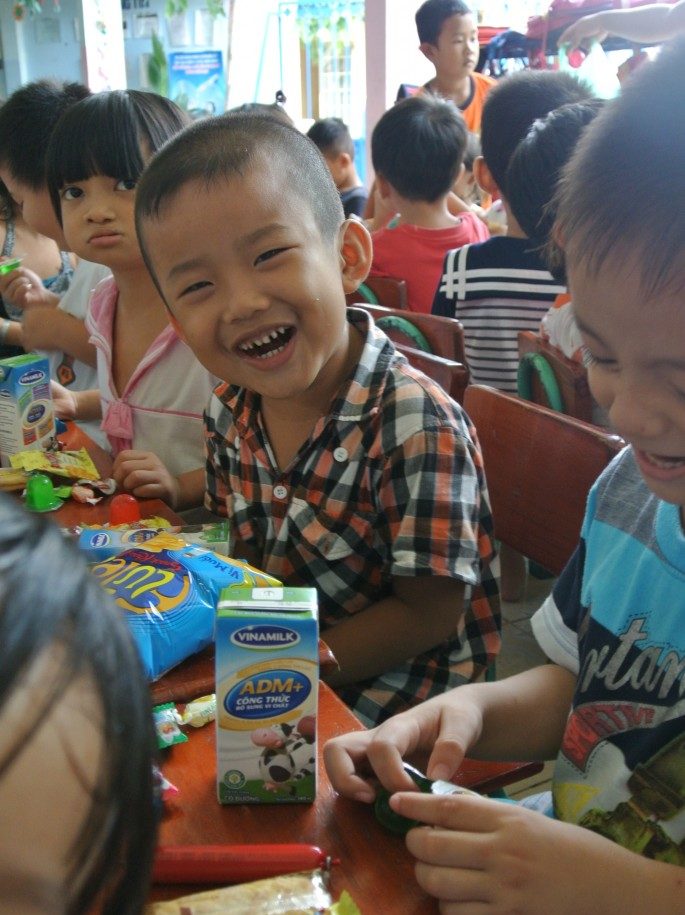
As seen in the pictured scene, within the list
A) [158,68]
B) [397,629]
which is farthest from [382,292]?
[158,68]

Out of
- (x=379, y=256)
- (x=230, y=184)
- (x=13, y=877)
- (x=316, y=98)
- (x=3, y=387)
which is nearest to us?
(x=13, y=877)

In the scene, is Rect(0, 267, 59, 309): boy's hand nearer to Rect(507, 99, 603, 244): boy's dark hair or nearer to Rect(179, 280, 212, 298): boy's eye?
Rect(507, 99, 603, 244): boy's dark hair

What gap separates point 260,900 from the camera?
560 mm

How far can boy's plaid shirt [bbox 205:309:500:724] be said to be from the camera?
107cm

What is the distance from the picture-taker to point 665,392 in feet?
1.95

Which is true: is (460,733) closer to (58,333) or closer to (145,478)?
(145,478)

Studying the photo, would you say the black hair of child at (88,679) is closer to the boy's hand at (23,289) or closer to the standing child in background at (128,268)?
the standing child in background at (128,268)

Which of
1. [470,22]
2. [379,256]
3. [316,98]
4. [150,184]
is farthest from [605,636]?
[316,98]

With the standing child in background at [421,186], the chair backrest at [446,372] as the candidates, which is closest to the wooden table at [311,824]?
the chair backrest at [446,372]

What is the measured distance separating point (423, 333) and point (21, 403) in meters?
0.83

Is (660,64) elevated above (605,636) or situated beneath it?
elevated above

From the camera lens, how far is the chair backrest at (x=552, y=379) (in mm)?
1697

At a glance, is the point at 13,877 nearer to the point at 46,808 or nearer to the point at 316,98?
the point at 46,808

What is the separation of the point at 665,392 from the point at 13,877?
49 cm
